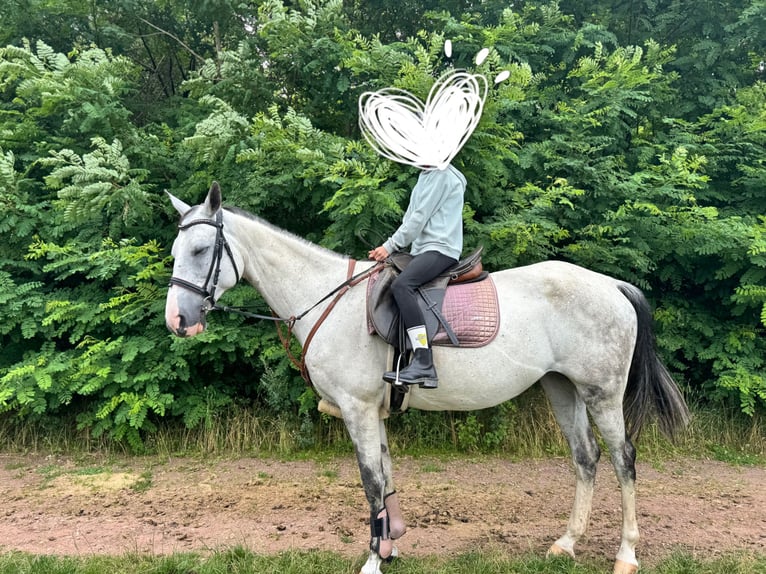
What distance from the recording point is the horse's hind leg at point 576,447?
3600mm

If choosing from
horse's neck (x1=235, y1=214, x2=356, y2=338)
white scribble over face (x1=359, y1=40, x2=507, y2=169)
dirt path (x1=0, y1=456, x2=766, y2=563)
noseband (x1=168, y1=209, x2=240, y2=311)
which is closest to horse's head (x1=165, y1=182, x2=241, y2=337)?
noseband (x1=168, y1=209, x2=240, y2=311)

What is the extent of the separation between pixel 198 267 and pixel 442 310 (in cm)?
161

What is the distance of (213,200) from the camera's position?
2.99m

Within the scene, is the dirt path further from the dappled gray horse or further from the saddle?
the saddle

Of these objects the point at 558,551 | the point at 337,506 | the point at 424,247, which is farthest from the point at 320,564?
the point at 424,247

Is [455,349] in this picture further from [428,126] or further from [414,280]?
[428,126]

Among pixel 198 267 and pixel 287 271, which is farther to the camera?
pixel 287 271

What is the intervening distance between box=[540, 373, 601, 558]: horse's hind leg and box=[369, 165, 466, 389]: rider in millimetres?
1316

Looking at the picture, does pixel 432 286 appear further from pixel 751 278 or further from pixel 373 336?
pixel 751 278

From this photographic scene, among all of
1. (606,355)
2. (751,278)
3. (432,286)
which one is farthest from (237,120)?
(751,278)

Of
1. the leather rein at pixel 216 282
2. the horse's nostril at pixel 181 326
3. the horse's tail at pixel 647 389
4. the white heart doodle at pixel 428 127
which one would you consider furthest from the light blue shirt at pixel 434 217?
the horse's tail at pixel 647 389

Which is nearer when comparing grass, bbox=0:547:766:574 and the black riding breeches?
the black riding breeches

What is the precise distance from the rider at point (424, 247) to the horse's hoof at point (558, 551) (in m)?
1.67

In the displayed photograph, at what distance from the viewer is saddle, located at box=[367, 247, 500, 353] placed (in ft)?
10.3
